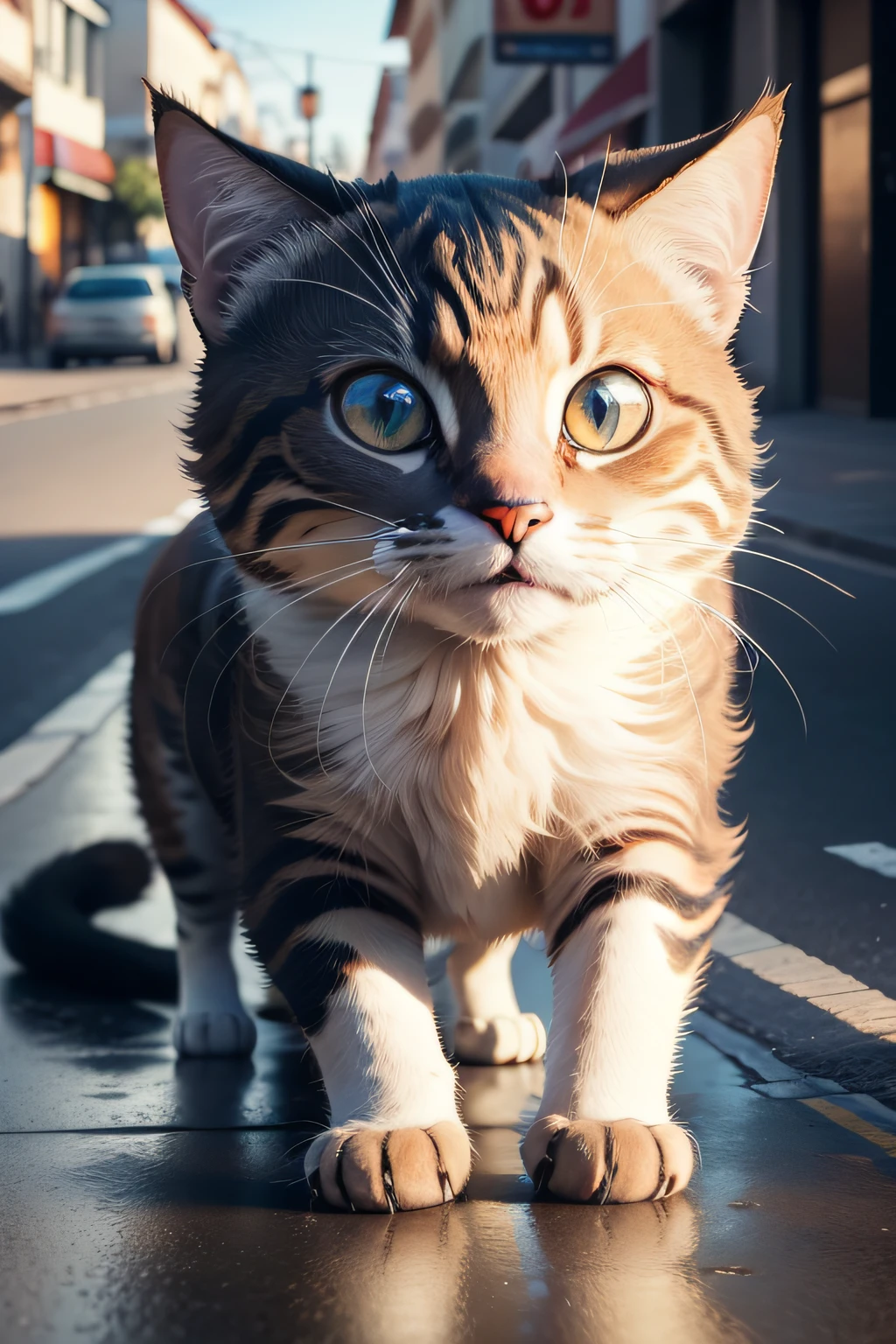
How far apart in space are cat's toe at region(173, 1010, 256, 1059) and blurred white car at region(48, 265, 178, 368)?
85.5 ft

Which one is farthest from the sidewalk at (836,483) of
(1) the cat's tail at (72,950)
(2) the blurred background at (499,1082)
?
(1) the cat's tail at (72,950)

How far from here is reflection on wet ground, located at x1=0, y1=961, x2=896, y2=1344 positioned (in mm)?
1905

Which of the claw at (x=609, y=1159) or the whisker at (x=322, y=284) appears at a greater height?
the whisker at (x=322, y=284)

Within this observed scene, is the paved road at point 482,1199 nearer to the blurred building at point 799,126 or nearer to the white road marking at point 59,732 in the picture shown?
the white road marking at point 59,732

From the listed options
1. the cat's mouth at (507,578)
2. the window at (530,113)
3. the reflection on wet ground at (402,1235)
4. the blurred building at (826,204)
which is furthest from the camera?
the window at (530,113)

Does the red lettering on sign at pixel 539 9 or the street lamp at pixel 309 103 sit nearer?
the red lettering on sign at pixel 539 9

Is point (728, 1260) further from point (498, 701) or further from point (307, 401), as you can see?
point (307, 401)

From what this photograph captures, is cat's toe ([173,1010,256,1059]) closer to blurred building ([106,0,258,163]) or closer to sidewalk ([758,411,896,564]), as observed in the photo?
sidewalk ([758,411,896,564])

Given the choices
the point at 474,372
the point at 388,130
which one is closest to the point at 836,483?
the point at 474,372

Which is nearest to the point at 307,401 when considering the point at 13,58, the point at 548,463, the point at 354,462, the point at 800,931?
the point at 354,462

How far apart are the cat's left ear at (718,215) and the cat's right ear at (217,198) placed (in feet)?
1.43

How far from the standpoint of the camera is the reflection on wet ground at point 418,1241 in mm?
1905

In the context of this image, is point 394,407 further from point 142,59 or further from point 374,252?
point 142,59

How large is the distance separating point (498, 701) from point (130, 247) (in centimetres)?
5263
